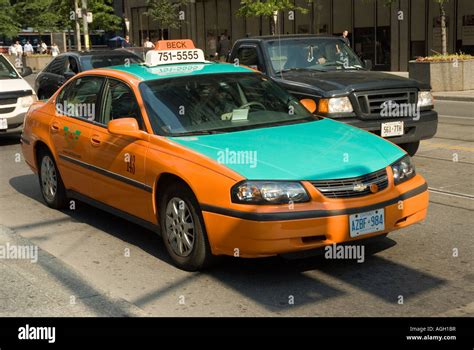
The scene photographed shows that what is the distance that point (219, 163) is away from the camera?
5.05 m

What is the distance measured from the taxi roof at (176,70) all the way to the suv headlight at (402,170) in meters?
1.94

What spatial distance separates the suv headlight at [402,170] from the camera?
537 cm

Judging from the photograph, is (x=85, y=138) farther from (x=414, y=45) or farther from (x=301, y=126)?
(x=414, y=45)

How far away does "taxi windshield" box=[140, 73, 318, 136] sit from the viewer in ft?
19.1

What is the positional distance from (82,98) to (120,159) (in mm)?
1377

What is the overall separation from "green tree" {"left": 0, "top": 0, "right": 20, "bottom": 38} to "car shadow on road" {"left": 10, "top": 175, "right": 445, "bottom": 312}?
47.1 meters

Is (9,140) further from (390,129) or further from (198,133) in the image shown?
(198,133)

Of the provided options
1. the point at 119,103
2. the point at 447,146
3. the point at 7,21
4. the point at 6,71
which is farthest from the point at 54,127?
the point at 7,21

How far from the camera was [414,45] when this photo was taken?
96.4ft

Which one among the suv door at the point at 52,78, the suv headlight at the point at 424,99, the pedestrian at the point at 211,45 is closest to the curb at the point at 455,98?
the suv headlight at the point at 424,99
